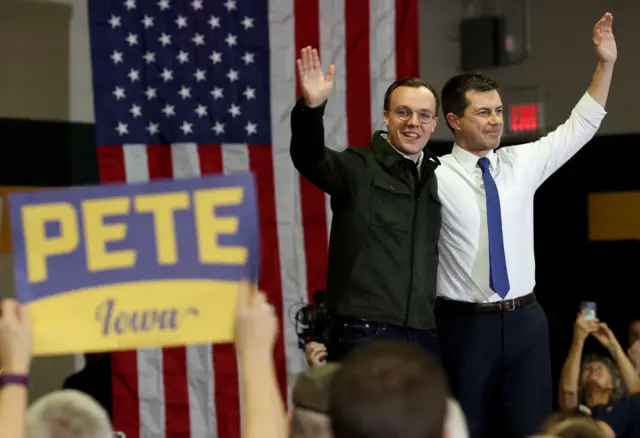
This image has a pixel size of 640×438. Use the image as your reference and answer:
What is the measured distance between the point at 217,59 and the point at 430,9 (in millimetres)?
1991

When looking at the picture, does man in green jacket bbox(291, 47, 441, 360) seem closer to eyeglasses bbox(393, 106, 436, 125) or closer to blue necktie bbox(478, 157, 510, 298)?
eyeglasses bbox(393, 106, 436, 125)

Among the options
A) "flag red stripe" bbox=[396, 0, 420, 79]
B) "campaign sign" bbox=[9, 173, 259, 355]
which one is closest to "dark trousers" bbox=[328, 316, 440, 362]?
"campaign sign" bbox=[9, 173, 259, 355]

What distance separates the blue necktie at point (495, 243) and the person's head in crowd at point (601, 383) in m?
1.42

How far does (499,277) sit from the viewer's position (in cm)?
287

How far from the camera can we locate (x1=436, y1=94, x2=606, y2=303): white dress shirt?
2896 mm

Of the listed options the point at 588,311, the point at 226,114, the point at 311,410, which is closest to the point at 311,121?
the point at 311,410

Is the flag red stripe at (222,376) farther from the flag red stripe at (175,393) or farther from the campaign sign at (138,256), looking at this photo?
the campaign sign at (138,256)

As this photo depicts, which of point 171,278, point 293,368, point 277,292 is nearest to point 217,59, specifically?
point 277,292

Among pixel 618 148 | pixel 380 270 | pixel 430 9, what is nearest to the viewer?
pixel 380 270

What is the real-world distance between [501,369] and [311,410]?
1.39 meters

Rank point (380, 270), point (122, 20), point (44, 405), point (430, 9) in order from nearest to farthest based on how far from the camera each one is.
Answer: point (44, 405) → point (380, 270) → point (122, 20) → point (430, 9)

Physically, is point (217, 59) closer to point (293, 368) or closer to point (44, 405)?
point (293, 368)

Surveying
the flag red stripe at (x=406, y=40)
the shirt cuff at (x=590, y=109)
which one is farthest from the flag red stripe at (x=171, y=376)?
the shirt cuff at (x=590, y=109)

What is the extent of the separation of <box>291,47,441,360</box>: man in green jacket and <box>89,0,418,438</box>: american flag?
1985 mm
